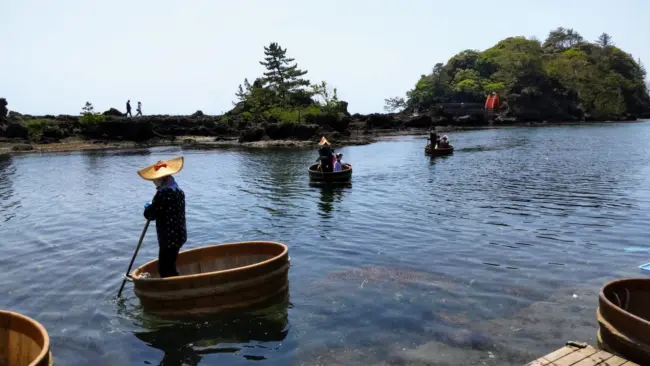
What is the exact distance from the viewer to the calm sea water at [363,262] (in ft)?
28.6

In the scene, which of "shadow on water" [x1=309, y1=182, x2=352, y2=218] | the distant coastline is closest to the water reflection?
"shadow on water" [x1=309, y1=182, x2=352, y2=218]

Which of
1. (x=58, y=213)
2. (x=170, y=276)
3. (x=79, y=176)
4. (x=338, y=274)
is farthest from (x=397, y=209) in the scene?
(x=79, y=176)

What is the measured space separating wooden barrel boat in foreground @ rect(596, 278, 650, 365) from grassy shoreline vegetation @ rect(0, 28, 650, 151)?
52.7m

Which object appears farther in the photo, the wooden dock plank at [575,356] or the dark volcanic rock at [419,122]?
the dark volcanic rock at [419,122]

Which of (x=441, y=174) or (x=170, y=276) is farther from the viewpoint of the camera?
(x=441, y=174)

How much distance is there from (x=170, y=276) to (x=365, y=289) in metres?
4.05

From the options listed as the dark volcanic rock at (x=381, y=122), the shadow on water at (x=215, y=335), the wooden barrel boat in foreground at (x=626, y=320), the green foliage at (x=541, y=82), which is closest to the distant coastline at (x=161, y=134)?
the dark volcanic rock at (x=381, y=122)

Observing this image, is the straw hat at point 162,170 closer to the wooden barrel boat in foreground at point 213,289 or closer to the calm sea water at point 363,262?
the wooden barrel boat in foreground at point 213,289

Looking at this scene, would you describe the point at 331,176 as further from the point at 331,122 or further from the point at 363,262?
the point at 331,122

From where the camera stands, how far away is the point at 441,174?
31.5 m

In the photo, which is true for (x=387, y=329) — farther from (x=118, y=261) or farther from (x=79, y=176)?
(x=79, y=176)

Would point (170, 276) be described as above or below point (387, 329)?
above

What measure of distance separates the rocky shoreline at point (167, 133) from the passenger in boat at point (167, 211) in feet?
162

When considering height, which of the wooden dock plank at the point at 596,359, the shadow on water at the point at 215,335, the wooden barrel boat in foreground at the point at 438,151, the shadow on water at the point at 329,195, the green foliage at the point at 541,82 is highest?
the green foliage at the point at 541,82
